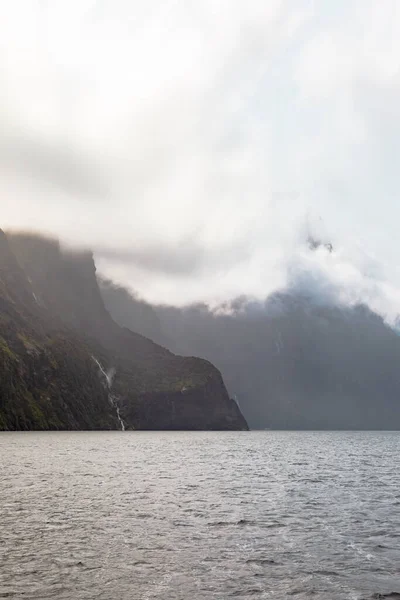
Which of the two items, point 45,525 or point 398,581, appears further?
point 45,525

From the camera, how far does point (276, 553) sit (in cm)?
3675

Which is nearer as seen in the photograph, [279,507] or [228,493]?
[279,507]

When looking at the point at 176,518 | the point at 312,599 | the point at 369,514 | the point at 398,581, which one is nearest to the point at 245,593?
the point at 312,599

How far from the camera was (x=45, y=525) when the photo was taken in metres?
44.0

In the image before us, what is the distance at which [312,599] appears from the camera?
2727cm

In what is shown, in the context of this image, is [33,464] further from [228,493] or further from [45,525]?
[45,525]

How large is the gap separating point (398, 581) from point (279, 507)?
2646cm

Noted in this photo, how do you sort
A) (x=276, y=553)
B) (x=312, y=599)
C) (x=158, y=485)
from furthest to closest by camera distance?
(x=158, y=485)
(x=276, y=553)
(x=312, y=599)

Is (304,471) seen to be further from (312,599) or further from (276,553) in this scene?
(312,599)

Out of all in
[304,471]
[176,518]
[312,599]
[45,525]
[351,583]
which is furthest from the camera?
[304,471]

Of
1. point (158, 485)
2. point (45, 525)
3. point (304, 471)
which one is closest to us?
point (45, 525)

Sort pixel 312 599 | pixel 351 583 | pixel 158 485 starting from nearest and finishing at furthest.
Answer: pixel 312 599
pixel 351 583
pixel 158 485

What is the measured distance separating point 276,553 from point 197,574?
24.7 feet

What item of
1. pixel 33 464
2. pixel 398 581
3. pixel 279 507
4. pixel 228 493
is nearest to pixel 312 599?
pixel 398 581
